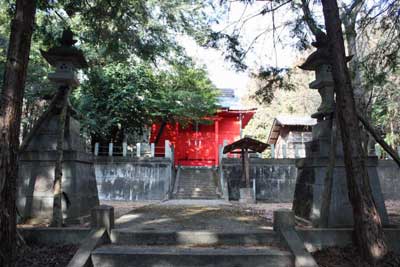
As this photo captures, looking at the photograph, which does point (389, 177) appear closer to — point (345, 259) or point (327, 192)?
point (327, 192)

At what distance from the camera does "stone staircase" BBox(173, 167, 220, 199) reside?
13328 millimetres

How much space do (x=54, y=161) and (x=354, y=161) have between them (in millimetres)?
4948

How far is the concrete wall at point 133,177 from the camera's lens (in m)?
13.6

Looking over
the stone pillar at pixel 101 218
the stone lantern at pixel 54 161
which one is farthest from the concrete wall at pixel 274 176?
the stone pillar at pixel 101 218

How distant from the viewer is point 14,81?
3.75 m

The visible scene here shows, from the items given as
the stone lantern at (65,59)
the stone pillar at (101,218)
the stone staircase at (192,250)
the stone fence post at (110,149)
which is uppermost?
the stone lantern at (65,59)

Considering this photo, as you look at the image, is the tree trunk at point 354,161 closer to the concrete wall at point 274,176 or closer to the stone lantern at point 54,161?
the stone lantern at point 54,161

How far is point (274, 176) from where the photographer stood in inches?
558

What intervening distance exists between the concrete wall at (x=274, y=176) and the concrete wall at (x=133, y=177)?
2.75 m

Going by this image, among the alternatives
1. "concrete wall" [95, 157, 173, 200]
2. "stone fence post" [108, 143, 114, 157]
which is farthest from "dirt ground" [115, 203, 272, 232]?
"stone fence post" [108, 143, 114, 157]

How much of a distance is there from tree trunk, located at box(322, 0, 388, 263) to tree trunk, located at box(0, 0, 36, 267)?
4193 millimetres

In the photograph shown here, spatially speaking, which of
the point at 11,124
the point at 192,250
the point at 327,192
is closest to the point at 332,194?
the point at 327,192

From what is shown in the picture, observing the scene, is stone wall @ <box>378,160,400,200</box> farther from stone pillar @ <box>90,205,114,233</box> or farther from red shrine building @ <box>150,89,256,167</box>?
stone pillar @ <box>90,205,114,233</box>

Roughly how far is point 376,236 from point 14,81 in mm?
4956
